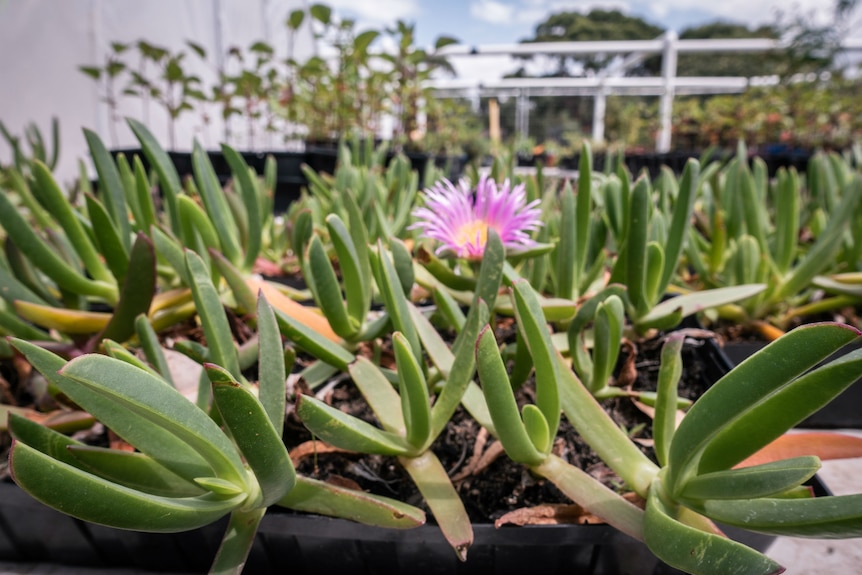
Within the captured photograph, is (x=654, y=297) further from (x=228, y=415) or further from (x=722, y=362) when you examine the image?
(x=228, y=415)

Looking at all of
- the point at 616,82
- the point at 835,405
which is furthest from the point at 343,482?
the point at 616,82

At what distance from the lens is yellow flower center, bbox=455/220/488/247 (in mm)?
540

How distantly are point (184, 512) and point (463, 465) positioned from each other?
254 millimetres

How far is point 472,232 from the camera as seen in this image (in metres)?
0.55

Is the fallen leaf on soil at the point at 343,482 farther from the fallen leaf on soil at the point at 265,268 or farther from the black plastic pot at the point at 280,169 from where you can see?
the black plastic pot at the point at 280,169

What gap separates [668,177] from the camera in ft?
2.99

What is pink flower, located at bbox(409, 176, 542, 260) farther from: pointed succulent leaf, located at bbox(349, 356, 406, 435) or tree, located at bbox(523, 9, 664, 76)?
tree, located at bbox(523, 9, 664, 76)

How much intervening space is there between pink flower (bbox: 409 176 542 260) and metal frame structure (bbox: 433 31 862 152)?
529 centimetres

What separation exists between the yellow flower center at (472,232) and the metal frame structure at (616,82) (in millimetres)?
5297

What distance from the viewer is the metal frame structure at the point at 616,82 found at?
6242 mm

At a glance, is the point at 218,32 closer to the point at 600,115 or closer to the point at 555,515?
the point at 555,515

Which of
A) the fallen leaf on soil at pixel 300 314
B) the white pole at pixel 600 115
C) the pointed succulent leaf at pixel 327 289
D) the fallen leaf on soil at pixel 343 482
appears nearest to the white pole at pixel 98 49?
the fallen leaf on soil at pixel 300 314

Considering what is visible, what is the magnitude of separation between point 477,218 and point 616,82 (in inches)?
341

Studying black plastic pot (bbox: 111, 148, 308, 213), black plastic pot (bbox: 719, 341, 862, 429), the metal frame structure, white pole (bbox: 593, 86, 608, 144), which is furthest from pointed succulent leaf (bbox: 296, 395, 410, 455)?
white pole (bbox: 593, 86, 608, 144)
